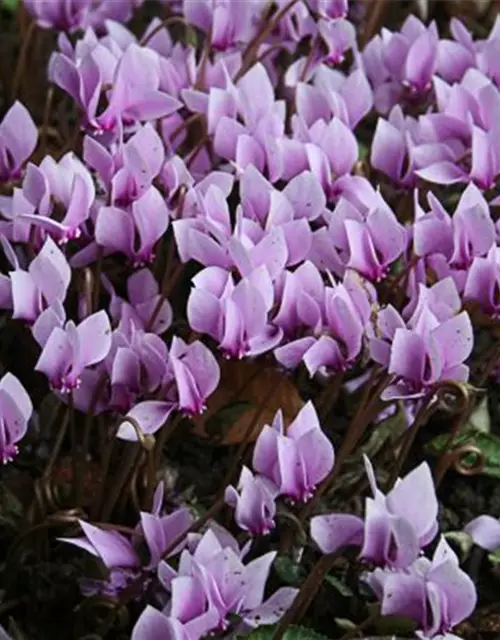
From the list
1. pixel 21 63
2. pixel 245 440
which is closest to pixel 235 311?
pixel 245 440

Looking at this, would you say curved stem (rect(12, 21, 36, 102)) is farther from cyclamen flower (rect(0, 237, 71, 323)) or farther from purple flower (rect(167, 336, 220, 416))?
purple flower (rect(167, 336, 220, 416))

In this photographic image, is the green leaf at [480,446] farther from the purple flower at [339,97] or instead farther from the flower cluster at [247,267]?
the purple flower at [339,97]

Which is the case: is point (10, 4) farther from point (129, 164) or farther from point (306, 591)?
point (306, 591)

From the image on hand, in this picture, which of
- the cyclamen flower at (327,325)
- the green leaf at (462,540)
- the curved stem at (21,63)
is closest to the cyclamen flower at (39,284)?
the cyclamen flower at (327,325)

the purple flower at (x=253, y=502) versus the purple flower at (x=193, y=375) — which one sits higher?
the purple flower at (x=193, y=375)

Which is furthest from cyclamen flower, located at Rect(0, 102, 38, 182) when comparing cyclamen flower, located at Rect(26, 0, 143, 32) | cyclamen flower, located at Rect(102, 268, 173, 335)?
cyclamen flower, located at Rect(26, 0, 143, 32)
